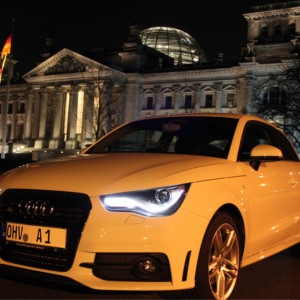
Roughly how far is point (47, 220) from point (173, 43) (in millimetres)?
94578

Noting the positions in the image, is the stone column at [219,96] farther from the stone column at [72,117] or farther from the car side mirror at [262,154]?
the car side mirror at [262,154]

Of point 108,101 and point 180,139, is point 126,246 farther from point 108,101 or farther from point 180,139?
point 108,101

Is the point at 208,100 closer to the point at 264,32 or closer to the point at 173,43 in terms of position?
the point at 264,32

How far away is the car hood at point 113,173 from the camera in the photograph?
4004 millimetres

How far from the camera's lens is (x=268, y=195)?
5363mm

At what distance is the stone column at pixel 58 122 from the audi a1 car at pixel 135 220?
73.1 meters

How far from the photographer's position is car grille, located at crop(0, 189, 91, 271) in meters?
3.91

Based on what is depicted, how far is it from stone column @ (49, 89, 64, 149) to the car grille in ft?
241

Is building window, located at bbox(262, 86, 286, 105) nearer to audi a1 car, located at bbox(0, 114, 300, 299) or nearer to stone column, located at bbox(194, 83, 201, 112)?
stone column, located at bbox(194, 83, 201, 112)

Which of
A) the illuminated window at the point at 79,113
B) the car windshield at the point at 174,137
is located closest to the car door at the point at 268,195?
the car windshield at the point at 174,137

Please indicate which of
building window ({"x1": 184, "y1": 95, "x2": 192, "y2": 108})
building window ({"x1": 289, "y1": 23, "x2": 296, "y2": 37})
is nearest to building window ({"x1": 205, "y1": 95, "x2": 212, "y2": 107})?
building window ({"x1": 184, "y1": 95, "x2": 192, "y2": 108})

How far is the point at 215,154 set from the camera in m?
5.05

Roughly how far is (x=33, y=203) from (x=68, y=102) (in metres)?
75.4

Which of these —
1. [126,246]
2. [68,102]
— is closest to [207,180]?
[126,246]
